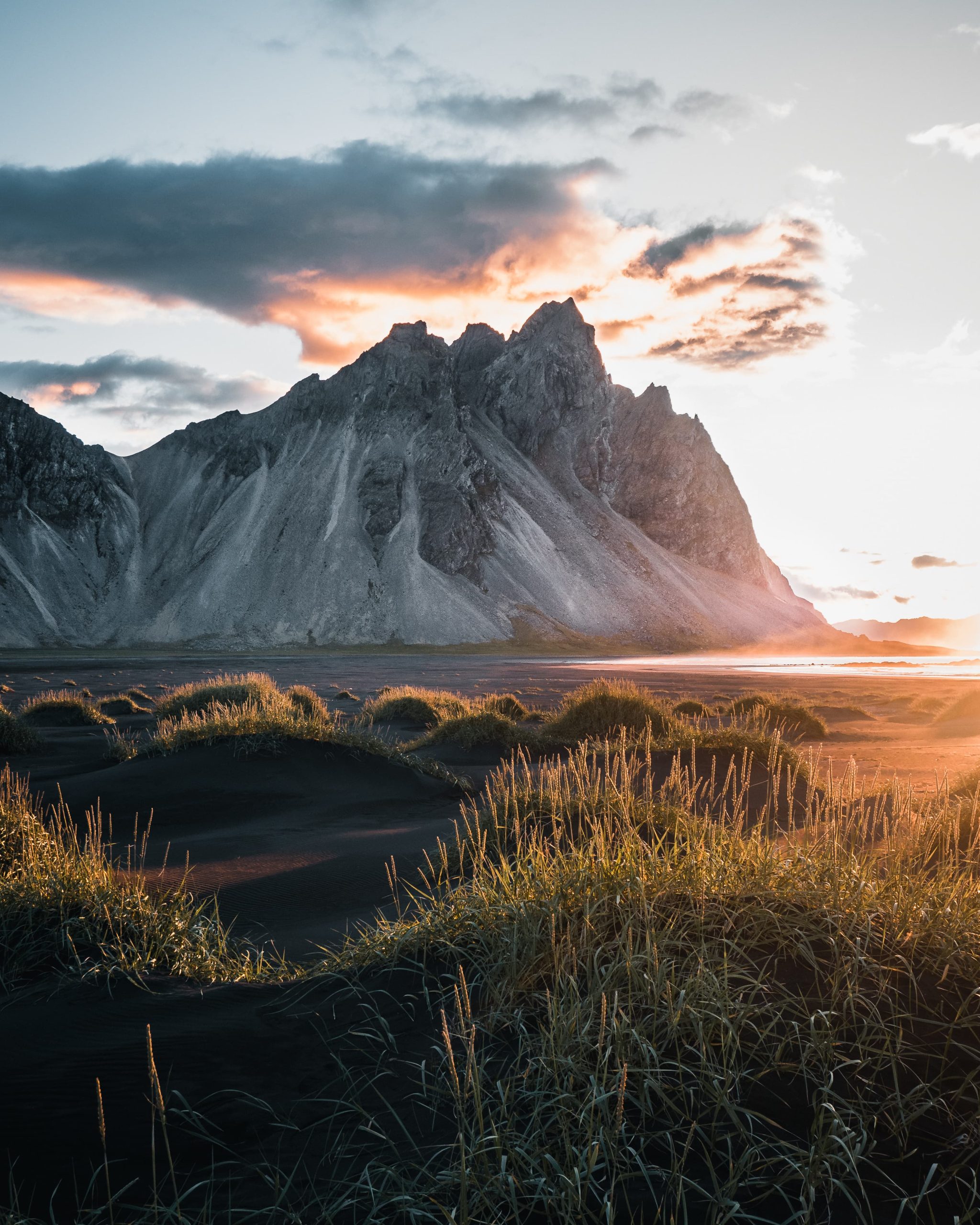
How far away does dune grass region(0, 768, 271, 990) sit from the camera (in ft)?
16.9

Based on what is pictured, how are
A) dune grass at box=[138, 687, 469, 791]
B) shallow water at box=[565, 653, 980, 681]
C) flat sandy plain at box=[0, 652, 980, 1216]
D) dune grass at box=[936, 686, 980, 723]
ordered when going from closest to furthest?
flat sandy plain at box=[0, 652, 980, 1216] → dune grass at box=[138, 687, 469, 791] → dune grass at box=[936, 686, 980, 723] → shallow water at box=[565, 653, 980, 681]

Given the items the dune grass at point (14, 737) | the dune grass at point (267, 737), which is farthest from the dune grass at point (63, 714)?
the dune grass at point (267, 737)

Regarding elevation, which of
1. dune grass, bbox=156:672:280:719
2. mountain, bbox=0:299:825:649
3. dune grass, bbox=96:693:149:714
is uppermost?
mountain, bbox=0:299:825:649

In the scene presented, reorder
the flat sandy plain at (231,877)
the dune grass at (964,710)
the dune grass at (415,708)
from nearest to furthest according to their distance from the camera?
the flat sandy plain at (231,877) → the dune grass at (415,708) → the dune grass at (964,710)

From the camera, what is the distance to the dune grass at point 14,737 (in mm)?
17922

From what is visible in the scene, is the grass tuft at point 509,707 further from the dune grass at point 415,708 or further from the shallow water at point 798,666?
the shallow water at point 798,666

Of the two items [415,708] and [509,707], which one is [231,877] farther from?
[509,707]

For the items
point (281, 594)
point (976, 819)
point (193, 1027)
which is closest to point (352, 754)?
point (976, 819)

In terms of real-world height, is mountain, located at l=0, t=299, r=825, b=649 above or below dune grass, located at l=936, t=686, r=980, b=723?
above

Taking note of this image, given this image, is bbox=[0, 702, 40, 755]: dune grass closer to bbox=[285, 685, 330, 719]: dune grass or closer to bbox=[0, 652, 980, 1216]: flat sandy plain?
bbox=[0, 652, 980, 1216]: flat sandy plain

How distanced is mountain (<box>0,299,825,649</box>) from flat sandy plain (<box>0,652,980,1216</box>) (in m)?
63.9

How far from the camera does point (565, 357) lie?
447 ft

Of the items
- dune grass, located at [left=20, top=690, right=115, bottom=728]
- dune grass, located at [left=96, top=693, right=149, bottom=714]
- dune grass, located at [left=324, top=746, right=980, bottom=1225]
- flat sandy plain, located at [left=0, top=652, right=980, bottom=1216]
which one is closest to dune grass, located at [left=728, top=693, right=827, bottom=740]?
flat sandy plain, located at [left=0, top=652, right=980, bottom=1216]

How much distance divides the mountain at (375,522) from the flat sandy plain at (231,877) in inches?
2515
